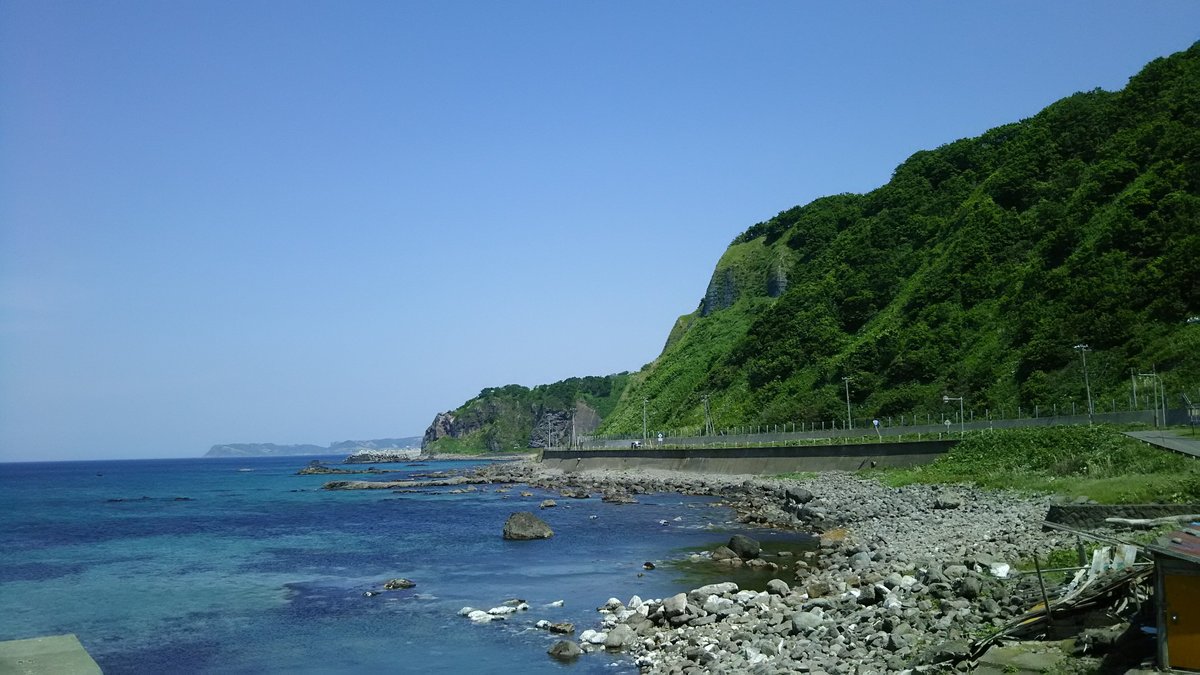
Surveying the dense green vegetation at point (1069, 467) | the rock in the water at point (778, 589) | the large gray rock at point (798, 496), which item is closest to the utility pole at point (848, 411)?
the dense green vegetation at point (1069, 467)

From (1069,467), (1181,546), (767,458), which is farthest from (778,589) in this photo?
(767,458)

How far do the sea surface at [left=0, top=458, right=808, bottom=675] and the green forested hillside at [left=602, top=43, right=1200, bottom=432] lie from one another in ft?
85.3

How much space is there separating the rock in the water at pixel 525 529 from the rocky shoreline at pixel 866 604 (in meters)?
14.1

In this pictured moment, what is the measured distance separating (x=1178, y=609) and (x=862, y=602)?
9.44 m

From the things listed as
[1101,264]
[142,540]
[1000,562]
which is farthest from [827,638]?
[1101,264]

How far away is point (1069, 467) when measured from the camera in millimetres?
36156

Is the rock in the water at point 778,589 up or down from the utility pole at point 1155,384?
down

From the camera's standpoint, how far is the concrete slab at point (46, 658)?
8672mm

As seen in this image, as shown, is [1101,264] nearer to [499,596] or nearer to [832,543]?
[832,543]

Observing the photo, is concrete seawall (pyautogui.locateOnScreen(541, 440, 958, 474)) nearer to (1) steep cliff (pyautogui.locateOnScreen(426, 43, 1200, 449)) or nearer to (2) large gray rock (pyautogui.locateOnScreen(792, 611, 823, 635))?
(1) steep cliff (pyautogui.locateOnScreen(426, 43, 1200, 449))

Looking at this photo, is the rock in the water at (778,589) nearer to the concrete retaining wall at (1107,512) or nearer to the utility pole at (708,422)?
the concrete retaining wall at (1107,512)

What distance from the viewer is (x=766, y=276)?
462ft

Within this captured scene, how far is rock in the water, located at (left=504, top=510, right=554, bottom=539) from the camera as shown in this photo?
44.4 meters

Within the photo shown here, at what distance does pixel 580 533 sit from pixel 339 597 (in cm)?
1755
